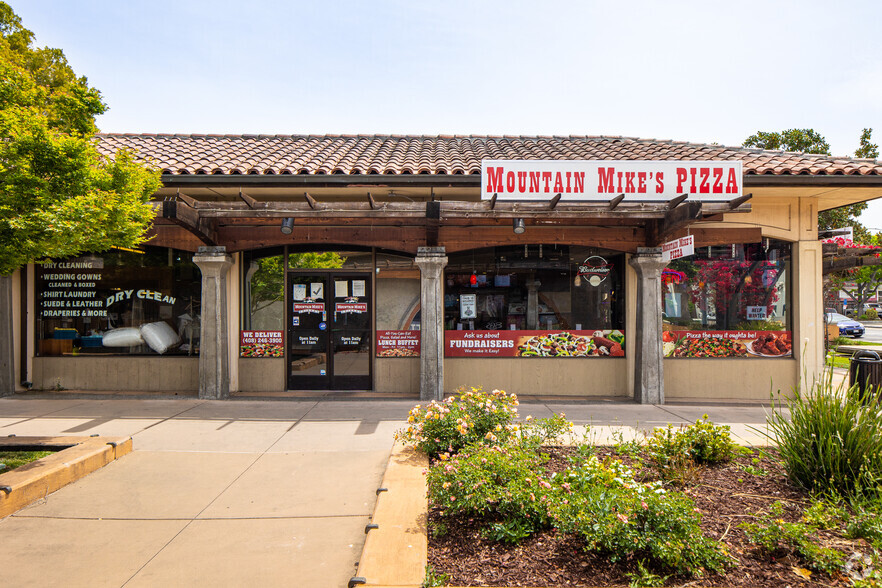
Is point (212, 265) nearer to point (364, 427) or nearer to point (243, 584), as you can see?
point (364, 427)

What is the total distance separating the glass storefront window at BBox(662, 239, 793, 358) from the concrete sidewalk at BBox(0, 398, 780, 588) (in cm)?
152

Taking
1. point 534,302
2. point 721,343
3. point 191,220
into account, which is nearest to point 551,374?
point 534,302

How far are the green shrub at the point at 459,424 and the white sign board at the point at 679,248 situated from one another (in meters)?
3.60

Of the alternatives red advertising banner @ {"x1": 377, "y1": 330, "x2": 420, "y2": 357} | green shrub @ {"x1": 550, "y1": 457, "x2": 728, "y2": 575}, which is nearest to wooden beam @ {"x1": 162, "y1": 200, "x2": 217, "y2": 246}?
red advertising banner @ {"x1": 377, "y1": 330, "x2": 420, "y2": 357}

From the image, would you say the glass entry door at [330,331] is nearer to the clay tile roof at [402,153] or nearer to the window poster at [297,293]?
the window poster at [297,293]

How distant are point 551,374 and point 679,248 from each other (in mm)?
3003

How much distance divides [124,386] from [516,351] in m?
7.05

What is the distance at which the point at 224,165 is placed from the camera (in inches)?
308

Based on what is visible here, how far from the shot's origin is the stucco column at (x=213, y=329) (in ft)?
27.1

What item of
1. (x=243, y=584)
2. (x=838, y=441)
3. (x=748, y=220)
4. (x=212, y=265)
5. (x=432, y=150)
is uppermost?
(x=432, y=150)

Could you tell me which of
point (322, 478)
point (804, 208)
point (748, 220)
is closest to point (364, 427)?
point (322, 478)

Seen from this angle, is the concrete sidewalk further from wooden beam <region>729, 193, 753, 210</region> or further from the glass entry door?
wooden beam <region>729, 193, 753, 210</region>

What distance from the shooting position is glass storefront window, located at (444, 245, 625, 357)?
8.80 metres

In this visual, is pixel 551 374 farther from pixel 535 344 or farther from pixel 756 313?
pixel 756 313
